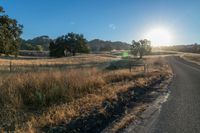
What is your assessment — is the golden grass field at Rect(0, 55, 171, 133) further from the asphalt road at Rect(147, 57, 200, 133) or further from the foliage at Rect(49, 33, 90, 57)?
the foliage at Rect(49, 33, 90, 57)

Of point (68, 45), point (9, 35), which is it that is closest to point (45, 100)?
point (9, 35)

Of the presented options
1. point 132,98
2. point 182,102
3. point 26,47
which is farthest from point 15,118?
point 26,47

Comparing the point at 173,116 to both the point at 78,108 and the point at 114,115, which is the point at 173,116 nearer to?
the point at 114,115

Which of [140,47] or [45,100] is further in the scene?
[140,47]

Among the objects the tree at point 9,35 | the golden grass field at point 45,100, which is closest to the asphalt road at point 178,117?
the golden grass field at point 45,100

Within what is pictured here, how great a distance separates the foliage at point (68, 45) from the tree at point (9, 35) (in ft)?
185

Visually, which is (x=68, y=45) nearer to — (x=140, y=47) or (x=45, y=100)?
(x=140, y=47)

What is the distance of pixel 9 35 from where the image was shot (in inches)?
1188

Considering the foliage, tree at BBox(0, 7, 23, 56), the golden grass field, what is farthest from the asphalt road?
the foliage

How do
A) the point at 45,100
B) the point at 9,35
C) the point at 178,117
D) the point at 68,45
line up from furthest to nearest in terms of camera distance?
the point at 68,45 → the point at 9,35 → the point at 45,100 → the point at 178,117

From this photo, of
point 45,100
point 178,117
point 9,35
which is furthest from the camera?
point 9,35

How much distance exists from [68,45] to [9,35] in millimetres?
60923

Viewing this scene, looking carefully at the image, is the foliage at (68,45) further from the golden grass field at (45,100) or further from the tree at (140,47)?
the golden grass field at (45,100)

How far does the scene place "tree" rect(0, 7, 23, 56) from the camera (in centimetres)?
2839
